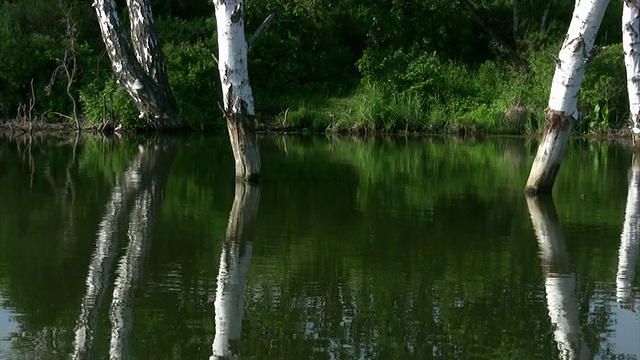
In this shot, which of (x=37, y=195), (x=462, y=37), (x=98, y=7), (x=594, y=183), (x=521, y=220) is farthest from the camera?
(x=462, y=37)

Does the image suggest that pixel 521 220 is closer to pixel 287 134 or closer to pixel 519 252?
pixel 519 252

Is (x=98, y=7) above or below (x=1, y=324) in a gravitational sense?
above

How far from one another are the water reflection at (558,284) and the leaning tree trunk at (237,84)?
4.74 metres

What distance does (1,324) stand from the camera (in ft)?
25.2

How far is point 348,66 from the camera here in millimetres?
38250

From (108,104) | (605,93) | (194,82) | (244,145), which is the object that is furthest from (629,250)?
(194,82)

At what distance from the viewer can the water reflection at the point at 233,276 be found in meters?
7.44

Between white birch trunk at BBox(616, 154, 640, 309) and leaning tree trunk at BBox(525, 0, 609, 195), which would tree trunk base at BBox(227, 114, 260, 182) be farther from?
white birch trunk at BBox(616, 154, 640, 309)

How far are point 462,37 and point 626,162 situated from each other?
16103 millimetres

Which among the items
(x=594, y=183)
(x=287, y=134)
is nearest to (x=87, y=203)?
(x=594, y=183)

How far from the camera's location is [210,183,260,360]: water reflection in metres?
7.44

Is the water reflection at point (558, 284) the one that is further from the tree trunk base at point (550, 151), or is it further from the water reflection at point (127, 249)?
the water reflection at point (127, 249)

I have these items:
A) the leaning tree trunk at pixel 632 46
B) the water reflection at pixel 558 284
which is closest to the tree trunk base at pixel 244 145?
the water reflection at pixel 558 284

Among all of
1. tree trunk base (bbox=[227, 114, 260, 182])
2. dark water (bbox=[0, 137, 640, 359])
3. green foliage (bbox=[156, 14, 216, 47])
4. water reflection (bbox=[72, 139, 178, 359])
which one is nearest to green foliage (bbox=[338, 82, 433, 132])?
green foliage (bbox=[156, 14, 216, 47])
